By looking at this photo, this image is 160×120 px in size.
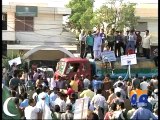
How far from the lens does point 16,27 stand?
119 ft

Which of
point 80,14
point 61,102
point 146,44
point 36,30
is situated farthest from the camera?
point 80,14

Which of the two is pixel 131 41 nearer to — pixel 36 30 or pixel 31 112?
pixel 31 112

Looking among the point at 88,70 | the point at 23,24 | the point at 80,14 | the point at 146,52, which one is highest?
the point at 80,14

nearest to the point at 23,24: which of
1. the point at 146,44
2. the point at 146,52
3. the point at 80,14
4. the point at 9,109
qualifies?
the point at 80,14

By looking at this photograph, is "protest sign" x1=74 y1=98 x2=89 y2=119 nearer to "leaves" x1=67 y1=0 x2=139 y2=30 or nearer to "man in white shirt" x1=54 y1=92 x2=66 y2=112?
"man in white shirt" x1=54 y1=92 x2=66 y2=112

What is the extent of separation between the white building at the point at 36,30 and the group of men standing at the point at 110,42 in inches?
522

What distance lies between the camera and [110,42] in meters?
21.4

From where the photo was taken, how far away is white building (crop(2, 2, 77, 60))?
35656 millimetres

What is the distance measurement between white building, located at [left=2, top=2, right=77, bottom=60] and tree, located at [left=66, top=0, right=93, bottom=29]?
405 cm

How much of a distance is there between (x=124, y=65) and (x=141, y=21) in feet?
61.4

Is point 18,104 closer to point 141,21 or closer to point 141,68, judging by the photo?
point 141,68

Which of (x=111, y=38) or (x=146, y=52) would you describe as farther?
(x=146, y=52)

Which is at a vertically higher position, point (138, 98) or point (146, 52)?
point (146, 52)

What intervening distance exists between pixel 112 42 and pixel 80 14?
26774 millimetres
